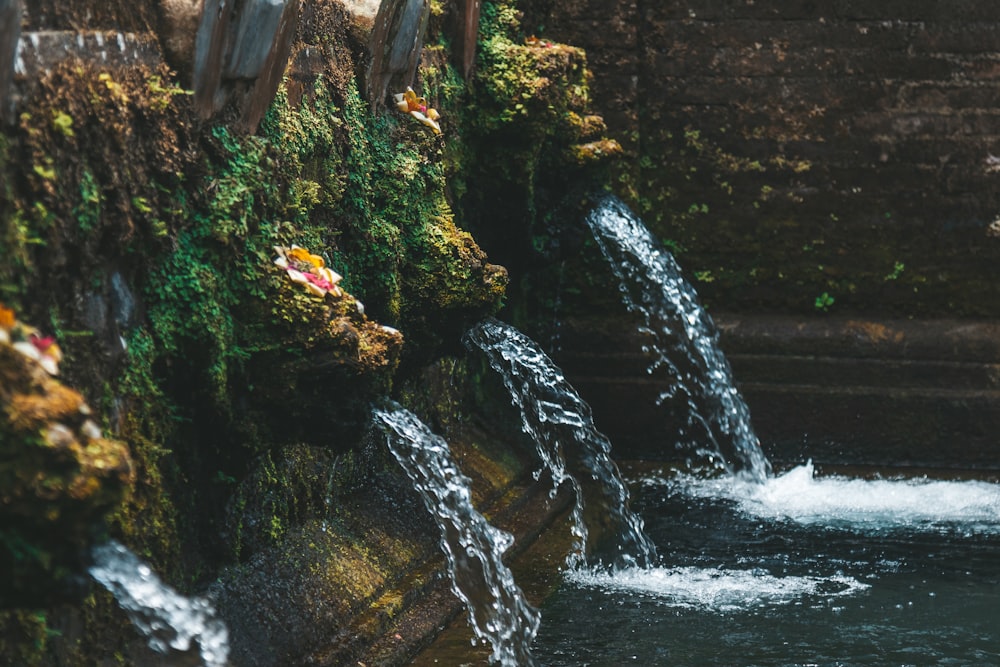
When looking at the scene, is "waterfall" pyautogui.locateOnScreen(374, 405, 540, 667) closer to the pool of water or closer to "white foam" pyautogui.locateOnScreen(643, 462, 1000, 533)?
the pool of water

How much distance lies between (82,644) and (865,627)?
2655 mm

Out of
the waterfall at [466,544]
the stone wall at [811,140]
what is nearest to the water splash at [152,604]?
the waterfall at [466,544]

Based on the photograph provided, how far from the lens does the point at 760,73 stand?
7.46 m

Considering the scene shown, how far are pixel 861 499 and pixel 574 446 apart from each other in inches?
57.7

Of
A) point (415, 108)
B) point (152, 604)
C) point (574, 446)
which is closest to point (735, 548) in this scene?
point (574, 446)

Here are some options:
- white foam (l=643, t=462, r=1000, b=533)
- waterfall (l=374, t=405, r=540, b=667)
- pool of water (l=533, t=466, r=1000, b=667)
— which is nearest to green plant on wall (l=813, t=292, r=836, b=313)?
white foam (l=643, t=462, r=1000, b=533)

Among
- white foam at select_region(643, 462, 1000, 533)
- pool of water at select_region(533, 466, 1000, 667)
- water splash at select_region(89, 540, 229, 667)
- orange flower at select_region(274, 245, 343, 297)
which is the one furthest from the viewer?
white foam at select_region(643, 462, 1000, 533)

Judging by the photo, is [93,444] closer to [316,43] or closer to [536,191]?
[316,43]

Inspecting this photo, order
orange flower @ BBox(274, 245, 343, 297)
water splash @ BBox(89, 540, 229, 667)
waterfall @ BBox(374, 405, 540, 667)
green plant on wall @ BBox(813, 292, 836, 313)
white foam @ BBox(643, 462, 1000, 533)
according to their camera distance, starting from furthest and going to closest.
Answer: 1. green plant on wall @ BBox(813, 292, 836, 313)
2. white foam @ BBox(643, 462, 1000, 533)
3. waterfall @ BBox(374, 405, 540, 667)
4. orange flower @ BBox(274, 245, 343, 297)
5. water splash @ BBox(89, 540, 229, 667)

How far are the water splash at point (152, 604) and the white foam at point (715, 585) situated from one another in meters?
2.53

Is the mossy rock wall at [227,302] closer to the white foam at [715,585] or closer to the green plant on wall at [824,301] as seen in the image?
the white foam at [715,585]

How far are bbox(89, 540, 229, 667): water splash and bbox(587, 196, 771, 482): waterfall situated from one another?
4.57 metres

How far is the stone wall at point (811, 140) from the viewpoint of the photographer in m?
7.32

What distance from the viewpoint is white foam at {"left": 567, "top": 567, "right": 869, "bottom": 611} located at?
16.6 feet
